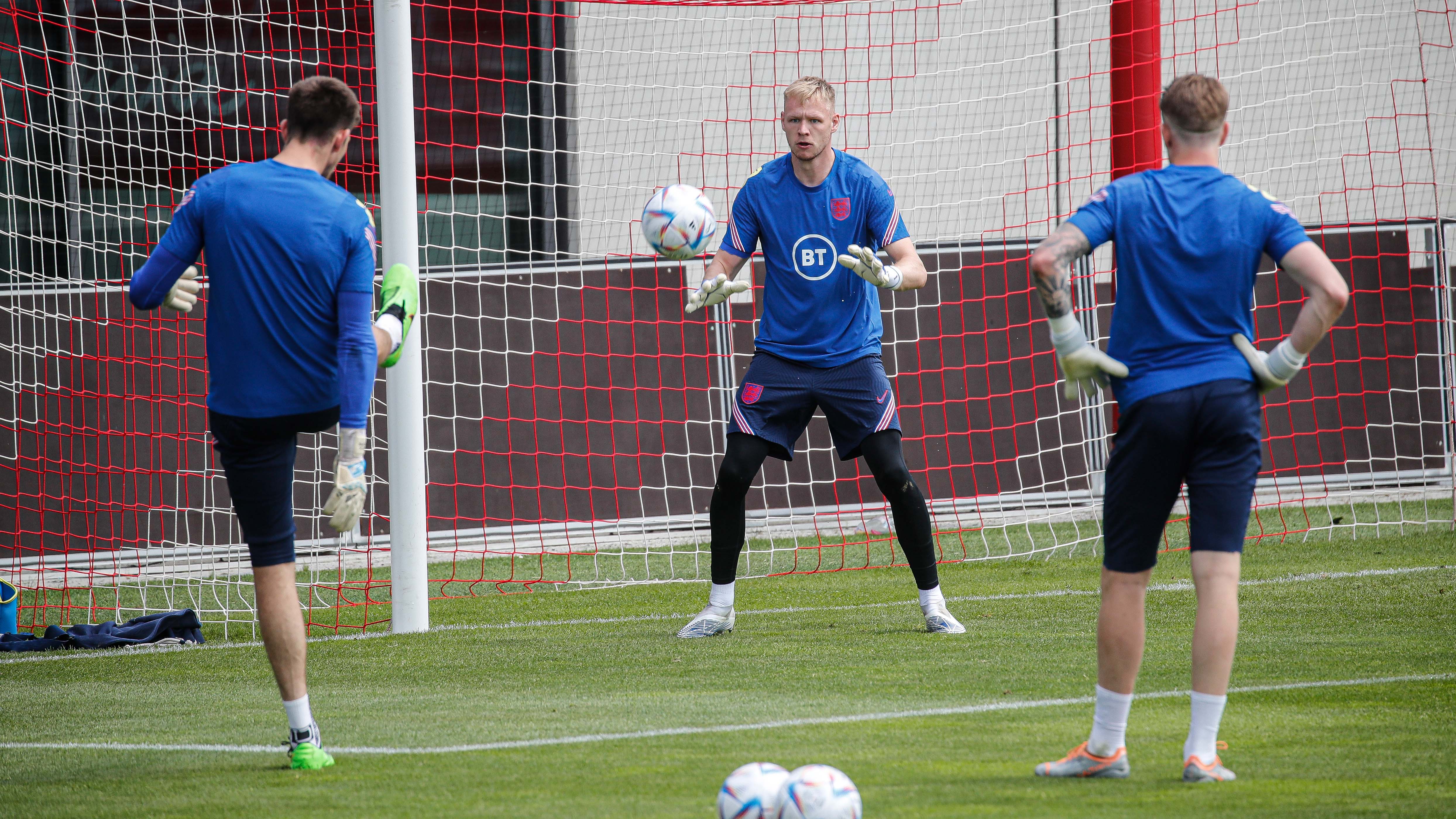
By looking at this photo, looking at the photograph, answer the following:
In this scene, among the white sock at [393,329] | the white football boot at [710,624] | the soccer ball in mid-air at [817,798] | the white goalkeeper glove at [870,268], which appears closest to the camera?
the soccer ball in mid-air at [817,798]

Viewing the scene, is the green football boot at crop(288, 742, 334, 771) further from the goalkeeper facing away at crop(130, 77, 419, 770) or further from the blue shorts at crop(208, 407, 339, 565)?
the blue shorts at crop(208, 407, 339, 565)

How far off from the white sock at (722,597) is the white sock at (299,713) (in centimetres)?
257

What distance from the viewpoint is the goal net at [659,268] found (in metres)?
9.19

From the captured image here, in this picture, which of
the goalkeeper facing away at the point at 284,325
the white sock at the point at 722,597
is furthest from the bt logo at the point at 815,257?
the goalkeeper facing away at the point at 284,325

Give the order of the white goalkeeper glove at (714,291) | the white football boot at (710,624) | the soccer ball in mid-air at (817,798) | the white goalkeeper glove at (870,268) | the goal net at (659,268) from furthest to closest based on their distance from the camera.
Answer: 1. the goal net at (659,268)
2. the white football boot at (710,624)
3. the white goalkeeper glove at (714,291)
4. the white goalkeeper glove at (870,268)
5. the soccer ball in mid-air at (817,798)

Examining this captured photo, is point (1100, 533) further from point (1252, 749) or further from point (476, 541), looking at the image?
point (1252, 749)

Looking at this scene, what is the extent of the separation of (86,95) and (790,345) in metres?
6.85

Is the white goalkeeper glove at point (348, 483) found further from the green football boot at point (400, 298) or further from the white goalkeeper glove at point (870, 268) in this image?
the white goalkeeper glove at point (870, 268)

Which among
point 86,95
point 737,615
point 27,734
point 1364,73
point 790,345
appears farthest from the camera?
point 1364,73

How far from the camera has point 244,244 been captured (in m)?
4.04

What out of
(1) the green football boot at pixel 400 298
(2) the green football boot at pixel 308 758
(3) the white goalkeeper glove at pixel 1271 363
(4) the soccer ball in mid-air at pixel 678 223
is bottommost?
(2) the green football boot at pixel 308 758

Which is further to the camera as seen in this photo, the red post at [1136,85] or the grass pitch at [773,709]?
the red post at [1136,85]

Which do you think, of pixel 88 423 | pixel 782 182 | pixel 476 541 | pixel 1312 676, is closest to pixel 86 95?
pixel 88 423

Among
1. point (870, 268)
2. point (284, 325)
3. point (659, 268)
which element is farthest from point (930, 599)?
point (659, 268)
